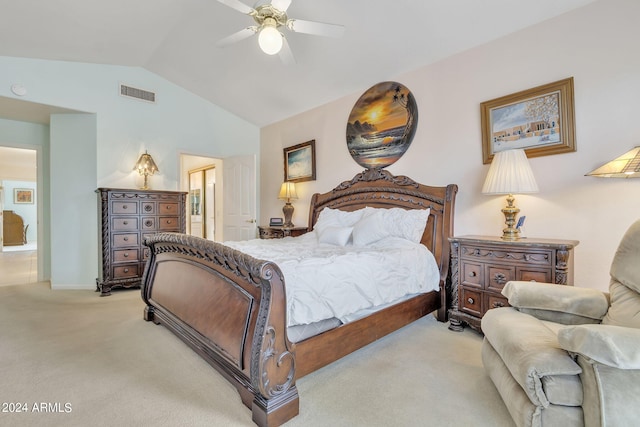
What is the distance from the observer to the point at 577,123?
2453mm

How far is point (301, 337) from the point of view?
1.76m

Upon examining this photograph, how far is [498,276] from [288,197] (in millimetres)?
3200

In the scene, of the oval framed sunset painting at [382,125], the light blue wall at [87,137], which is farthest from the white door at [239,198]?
the oval framed sunset painting at [382,125]

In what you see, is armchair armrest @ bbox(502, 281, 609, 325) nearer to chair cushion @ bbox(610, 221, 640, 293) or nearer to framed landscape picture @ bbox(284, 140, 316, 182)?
chair cushion @ bbox(610, 221, 640, 293)

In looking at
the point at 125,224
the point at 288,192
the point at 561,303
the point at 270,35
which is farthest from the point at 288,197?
the point at 561,303

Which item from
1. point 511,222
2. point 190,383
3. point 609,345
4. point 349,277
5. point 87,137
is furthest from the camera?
point 87,137

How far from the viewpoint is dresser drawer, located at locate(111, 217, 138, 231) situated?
4.00m

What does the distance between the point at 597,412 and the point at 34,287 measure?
603 centimetres

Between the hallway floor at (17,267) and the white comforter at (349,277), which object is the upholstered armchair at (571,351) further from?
the hallway floor at (17,267)

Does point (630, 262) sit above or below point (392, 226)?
below

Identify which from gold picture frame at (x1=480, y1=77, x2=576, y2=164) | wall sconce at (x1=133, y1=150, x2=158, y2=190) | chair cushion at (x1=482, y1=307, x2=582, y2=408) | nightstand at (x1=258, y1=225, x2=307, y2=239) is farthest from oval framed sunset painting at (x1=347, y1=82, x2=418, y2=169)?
wall sconce at (x1=133, y1=150, x2=158, y2=190)

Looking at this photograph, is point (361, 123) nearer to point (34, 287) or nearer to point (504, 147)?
point (504, 147)

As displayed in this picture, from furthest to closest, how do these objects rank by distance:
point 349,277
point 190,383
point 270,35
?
point 270,35
point 349,277
point 190,383

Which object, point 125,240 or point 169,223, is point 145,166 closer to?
point 169,223
